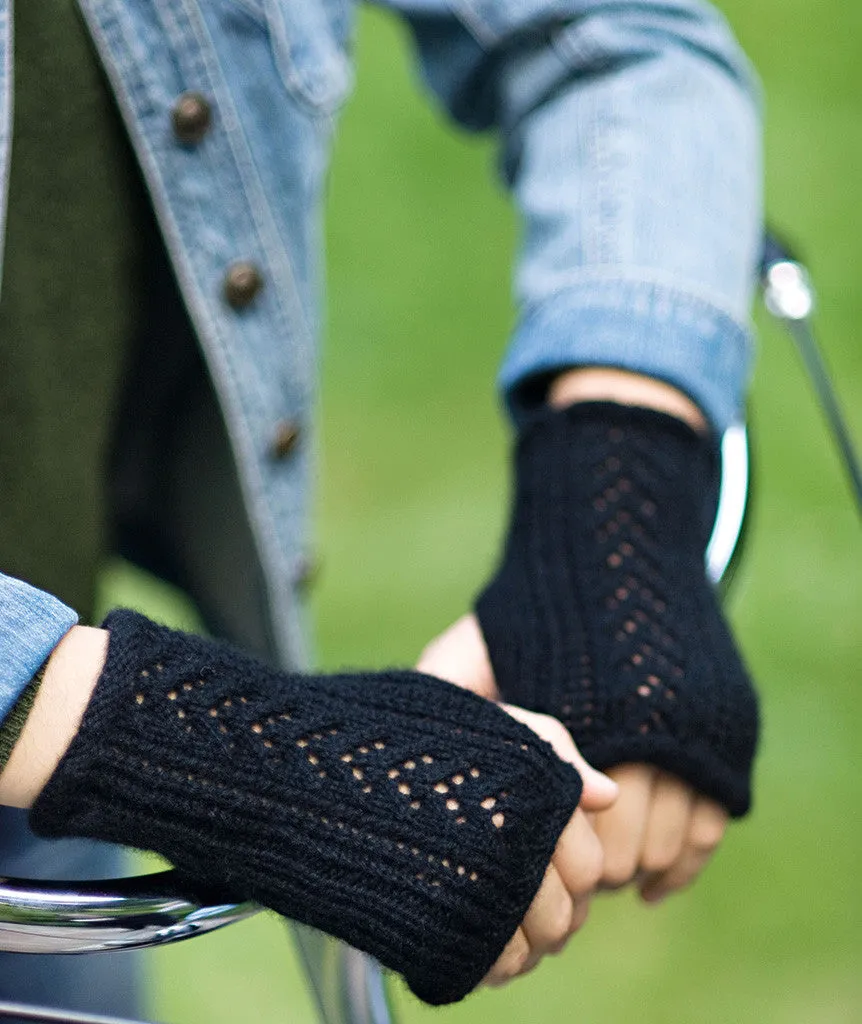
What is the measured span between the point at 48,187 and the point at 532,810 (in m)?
0.52

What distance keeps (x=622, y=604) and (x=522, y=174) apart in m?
0.41

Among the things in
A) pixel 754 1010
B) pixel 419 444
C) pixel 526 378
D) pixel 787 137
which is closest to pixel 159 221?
pixel 526 378

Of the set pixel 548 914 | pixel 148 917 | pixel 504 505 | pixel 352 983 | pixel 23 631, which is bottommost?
pixel 504 505

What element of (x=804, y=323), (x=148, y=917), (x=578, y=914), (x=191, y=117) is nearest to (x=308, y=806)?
(x=148, y=917)

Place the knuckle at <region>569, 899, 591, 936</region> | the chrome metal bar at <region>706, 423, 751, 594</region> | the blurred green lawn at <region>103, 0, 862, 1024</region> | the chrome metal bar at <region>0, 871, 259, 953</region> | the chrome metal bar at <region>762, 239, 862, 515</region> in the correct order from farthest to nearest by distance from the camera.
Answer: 1. the blurred green lawn at <region>103, 0, 862, 1024</region>
2. the chrome metal bar at <region>762, 239, 862, 515</region>
3. the chrome metal bar at <region>706, 423, 751, 594</region>
4. the knuckle at <region>569, 899, 591, 936</region>
5. the chrome metal bar at <region>0, 871, 259, 953</region>

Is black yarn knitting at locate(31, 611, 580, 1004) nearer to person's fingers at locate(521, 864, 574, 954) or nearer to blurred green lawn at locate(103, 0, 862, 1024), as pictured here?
person's fingers at locate(521, 864, 574, 954)

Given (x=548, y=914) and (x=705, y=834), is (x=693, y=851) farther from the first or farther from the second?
(x=548, y=914)

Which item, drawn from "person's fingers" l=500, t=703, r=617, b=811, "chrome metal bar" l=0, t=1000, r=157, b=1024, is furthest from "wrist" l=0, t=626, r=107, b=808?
"person's fingers" l=500, t=703, r=617, b=811

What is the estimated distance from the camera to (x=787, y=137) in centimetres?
340

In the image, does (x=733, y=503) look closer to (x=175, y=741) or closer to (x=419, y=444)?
(x=175, y=741)

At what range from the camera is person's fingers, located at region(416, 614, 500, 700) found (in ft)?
2.68

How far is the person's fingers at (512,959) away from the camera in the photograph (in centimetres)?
70

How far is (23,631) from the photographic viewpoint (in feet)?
2.11

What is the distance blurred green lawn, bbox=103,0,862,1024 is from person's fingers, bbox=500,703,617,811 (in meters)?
1.07
